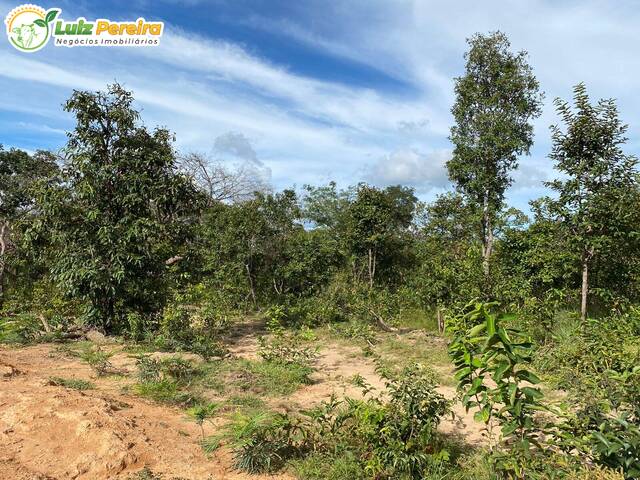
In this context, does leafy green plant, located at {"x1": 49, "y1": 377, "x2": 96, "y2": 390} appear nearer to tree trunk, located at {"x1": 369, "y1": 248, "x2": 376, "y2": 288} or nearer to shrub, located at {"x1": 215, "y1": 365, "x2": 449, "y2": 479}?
shrub, located at {"x1": 215, "y1": 365, "x2": 449, "y2": 479}

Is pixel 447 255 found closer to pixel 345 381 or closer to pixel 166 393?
pixel 345 381

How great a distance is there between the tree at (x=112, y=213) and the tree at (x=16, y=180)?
5188mm

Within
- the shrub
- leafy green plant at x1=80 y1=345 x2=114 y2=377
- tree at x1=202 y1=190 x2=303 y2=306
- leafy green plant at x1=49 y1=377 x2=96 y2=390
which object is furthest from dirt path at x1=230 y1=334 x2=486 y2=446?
tree at x1=202 y1=190 x2=303 y2=306

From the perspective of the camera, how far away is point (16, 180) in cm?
1316

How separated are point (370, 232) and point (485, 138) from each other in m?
3.49

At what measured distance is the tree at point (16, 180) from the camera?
Answer: 12.4 meters

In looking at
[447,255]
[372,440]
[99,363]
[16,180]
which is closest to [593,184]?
[447,255]

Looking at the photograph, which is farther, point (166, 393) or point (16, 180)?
point (16, 180)

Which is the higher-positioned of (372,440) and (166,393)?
(372,440)

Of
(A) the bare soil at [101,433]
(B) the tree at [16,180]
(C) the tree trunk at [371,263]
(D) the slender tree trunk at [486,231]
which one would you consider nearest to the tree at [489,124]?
(D) the slender tree trunk at [486,231]

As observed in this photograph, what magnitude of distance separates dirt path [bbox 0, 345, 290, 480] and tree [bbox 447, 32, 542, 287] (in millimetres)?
7850

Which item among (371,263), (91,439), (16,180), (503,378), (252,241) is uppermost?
(16,180)

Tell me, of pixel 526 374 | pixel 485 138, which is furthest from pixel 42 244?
pixel 485 138

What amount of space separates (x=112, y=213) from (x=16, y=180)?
7.53m
